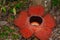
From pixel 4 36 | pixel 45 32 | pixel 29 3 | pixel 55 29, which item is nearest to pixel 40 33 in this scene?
pixel 45 32

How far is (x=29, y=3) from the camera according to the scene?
123 inches

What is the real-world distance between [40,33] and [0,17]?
67 centimetres

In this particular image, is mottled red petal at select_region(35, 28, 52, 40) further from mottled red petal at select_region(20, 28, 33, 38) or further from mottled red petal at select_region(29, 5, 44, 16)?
mottled red petal at select_region(29, 5, 44, 16)

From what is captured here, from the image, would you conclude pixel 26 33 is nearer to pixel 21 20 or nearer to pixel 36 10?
pixel 21 20

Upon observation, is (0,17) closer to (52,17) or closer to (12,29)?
(12,29)

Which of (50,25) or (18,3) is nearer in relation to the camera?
(50,25)

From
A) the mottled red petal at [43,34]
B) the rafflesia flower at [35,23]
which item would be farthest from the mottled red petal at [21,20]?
the mottled red petal at [43,34]

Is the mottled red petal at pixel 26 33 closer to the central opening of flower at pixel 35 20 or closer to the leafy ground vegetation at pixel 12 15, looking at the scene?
the leafy ground vegetation at pixel 12 15

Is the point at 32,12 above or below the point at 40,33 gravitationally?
above

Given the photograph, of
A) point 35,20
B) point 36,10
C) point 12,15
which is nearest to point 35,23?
point 35,20

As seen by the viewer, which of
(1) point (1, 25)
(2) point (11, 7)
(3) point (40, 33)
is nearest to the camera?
(3) point (40, 33)

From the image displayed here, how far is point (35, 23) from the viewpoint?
9.32 ft

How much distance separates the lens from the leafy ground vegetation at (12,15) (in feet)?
8.76

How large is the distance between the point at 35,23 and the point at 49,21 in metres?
0.20
